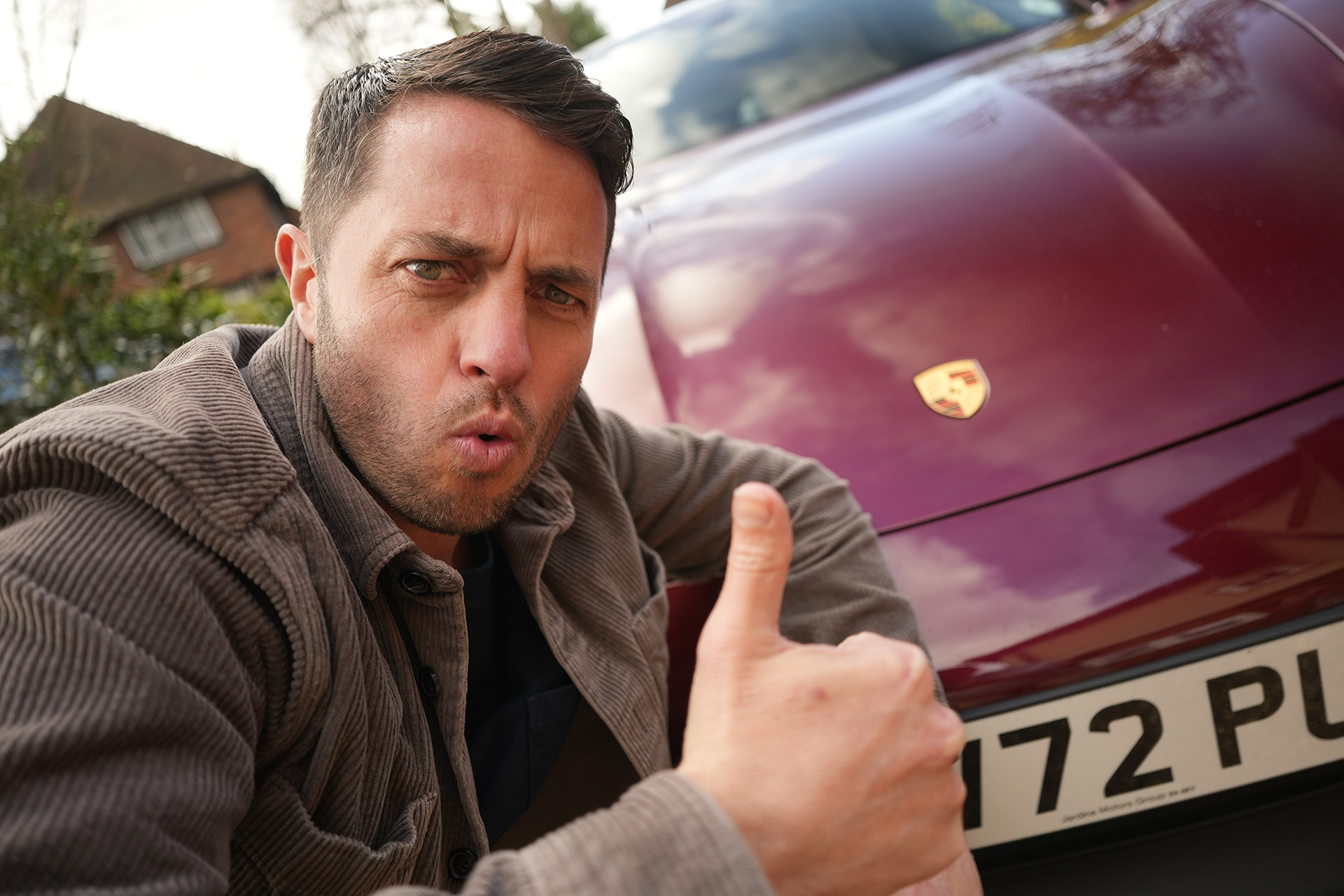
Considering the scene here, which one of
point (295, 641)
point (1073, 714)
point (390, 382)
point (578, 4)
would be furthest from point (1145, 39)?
point (578, 4)

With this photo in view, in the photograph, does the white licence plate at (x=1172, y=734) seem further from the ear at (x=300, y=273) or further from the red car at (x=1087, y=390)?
the ear at (x=300, y=273)

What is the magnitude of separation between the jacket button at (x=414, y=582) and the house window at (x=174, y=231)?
29.5m

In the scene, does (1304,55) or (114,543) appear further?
(1304,55)

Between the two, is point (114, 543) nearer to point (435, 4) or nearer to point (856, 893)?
point (856, 893)

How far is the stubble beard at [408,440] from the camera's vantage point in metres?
1.10

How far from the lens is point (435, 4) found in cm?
1448

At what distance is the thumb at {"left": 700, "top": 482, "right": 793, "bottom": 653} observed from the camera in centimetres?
76

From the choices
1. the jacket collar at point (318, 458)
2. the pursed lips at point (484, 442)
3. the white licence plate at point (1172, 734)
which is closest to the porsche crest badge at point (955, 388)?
the white licence plate at point (1172, 734)

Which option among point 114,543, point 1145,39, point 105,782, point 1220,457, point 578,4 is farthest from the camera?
point 578,4

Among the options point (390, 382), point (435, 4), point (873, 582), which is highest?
point (435, 4)

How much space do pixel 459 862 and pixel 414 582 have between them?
0.35 m

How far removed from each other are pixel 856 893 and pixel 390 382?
2.51 feet

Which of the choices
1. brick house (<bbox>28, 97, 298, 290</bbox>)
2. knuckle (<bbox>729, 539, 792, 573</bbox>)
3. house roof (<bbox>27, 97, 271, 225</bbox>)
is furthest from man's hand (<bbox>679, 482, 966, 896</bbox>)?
brick house (<bbox>28, 97, 298, 290</bbox>)

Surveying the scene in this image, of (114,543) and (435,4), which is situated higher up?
(435,4)
